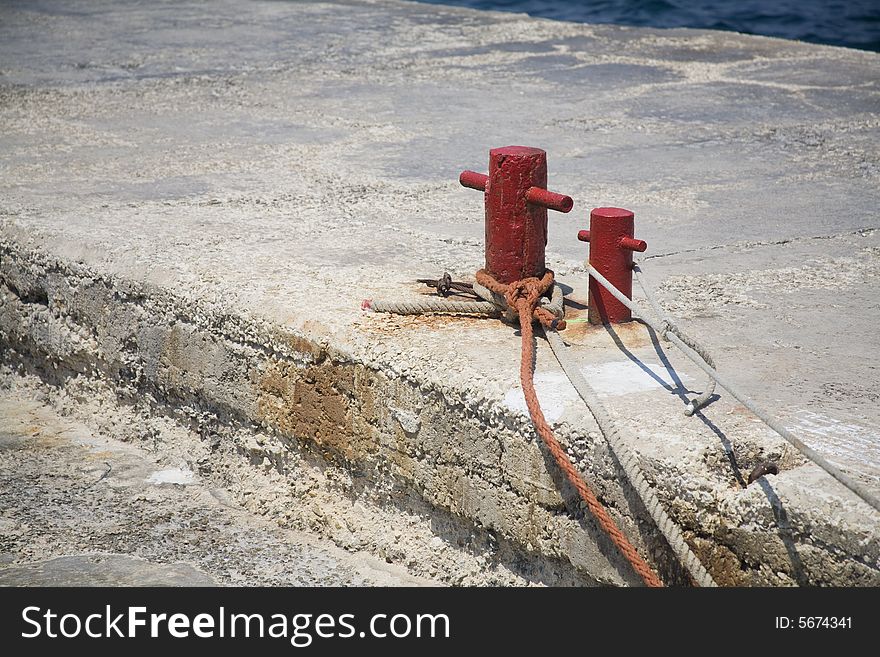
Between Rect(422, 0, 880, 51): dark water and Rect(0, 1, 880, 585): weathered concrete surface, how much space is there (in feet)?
30.8

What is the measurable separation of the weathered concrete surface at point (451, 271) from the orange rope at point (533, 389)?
47 millimetres

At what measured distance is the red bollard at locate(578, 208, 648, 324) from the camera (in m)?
2.31

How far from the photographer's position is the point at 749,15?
1575 cm

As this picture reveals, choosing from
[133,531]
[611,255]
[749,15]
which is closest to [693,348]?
[611,255]

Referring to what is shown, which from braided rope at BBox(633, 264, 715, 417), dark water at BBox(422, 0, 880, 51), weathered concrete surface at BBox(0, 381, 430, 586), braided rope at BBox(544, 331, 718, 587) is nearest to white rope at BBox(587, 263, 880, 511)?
braided rope at BBox(633, 264, 715, 417)

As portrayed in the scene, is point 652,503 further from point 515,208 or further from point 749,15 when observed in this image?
point 749,15

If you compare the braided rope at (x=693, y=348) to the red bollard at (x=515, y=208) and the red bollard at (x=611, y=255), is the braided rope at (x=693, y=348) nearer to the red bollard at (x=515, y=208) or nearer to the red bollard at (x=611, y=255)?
the red bollard at (x=611, y=255)

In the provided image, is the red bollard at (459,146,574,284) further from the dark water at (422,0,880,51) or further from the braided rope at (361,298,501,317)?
the dark water at (422,0,880,51)

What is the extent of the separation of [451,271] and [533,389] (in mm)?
823

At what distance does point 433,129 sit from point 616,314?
7.33 ft

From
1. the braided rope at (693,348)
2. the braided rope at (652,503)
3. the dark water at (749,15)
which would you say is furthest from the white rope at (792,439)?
the dark water at (749,15)

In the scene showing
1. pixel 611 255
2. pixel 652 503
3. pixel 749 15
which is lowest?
pixel 652 503

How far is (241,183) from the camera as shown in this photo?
3.65 meters

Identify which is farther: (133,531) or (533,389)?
(133,531)
